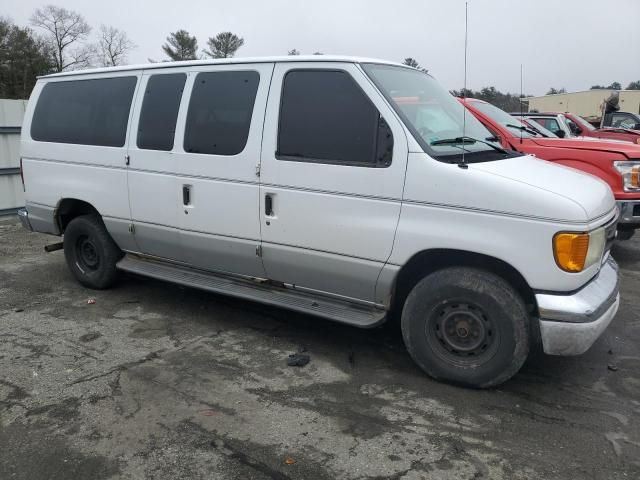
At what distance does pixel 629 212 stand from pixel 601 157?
0.73 meters

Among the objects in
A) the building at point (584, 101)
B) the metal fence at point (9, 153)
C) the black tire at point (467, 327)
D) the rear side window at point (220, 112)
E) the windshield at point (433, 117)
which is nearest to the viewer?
the black tire at point (467, 327)

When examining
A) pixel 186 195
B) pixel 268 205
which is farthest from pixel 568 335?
pixel 186 195

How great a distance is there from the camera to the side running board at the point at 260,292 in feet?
13.3

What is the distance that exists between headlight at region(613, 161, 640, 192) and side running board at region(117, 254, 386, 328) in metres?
3.93

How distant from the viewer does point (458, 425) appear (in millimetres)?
3352

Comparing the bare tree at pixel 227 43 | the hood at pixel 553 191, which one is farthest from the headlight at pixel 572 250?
the bare tree at pixel 227 43

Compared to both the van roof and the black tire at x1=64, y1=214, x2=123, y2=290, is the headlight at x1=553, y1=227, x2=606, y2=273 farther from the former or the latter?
the black tire at x1=64, y1=214, x2=123, y2=290

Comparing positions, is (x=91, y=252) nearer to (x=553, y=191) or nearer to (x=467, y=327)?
(x=467, y=327)

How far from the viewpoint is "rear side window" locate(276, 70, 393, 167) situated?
3836 millimetres

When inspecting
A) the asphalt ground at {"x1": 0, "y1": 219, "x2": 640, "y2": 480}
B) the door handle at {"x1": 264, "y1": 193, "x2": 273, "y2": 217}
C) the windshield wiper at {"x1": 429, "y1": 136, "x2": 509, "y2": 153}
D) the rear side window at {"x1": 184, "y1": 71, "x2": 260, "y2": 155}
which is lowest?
the asphalt ground at {"x1": 0, "y1": 219, "x2": 640, "y2": 480}

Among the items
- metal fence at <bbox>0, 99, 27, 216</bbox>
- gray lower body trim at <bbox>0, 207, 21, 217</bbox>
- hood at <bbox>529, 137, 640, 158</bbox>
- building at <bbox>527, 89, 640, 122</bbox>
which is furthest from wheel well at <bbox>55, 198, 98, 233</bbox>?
building at <bbox>527, 89, 640, 122</bbox>

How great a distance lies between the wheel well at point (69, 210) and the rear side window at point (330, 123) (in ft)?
8.47

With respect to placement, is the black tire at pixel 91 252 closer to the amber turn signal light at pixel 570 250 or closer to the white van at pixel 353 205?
the white van at pixel 353 205

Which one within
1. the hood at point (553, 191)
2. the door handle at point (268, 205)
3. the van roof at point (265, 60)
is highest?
the van roof at point (265, 60)
